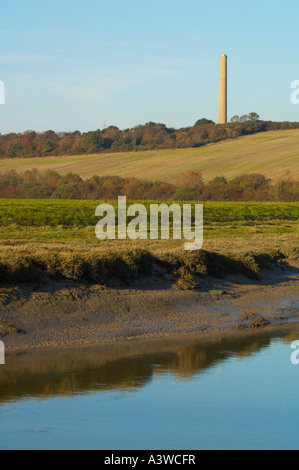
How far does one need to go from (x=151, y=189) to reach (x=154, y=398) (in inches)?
2337

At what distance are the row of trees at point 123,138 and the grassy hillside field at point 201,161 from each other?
3799mm

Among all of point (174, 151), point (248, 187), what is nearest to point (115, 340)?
point (248, 187)

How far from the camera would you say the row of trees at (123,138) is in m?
110

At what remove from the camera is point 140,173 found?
3391 inches

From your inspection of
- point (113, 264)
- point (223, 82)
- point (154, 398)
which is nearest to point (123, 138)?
point (223, 82)

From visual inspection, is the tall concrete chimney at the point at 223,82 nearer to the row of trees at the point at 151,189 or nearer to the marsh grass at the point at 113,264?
the row of trees at the point at 151,189

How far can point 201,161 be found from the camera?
303ft

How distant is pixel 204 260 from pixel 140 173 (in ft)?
227

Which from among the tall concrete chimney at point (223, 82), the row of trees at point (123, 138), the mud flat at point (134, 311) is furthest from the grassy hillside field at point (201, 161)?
the mud flat at point (134, 311)

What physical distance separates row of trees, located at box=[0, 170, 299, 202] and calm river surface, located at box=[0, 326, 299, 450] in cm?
5225

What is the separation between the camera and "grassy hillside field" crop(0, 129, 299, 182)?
84062 mm

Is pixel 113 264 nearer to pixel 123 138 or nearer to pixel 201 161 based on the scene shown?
pixel 201 161

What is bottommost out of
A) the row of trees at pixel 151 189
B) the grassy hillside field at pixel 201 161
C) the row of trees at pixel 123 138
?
the row of trees at pixel 151 189
